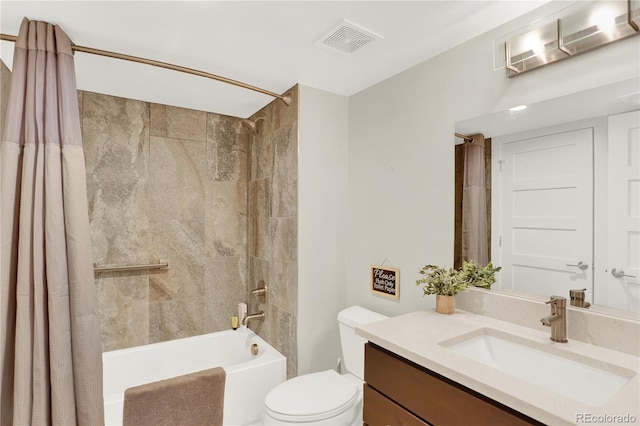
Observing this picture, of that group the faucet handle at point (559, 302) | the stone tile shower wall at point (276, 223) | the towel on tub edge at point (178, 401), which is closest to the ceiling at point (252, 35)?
the stone tile shower wall at point (276, 223)

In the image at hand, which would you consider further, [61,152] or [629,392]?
[61,152]

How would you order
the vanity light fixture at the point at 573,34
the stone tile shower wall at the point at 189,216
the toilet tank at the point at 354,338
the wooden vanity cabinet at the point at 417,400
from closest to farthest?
the wooden vanity cabinet at the point at 417,400 → the vanity light fixture at the point at 573,34 → the toilet tank at the point at 354,338 → the stone tile shower wall at the point at 189,216

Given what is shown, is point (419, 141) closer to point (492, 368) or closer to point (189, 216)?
point (492, 368)

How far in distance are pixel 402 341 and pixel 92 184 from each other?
2.33 metres

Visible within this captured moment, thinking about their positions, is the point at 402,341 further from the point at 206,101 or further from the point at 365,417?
the point at 206,101

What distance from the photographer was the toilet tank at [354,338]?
2.00 meters

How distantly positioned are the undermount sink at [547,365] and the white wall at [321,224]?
45.9 inches

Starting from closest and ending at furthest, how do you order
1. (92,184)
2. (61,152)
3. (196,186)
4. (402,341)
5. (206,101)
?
(402,341)
(61,152)
(92,184)
(206,101)
(196,186)

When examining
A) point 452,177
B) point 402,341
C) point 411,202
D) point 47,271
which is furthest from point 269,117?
point 402,341

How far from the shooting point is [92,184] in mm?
2381

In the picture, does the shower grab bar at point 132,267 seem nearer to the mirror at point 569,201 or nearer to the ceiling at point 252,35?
the ceiling at point 252,35

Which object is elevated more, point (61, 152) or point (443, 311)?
Answer: point (61, 152)

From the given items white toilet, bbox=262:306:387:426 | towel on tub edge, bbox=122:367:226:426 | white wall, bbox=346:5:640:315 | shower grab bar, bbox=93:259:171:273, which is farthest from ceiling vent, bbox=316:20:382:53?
shower grab bar, bbox=93:259:171:273

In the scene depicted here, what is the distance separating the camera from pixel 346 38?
1681 millimetres
